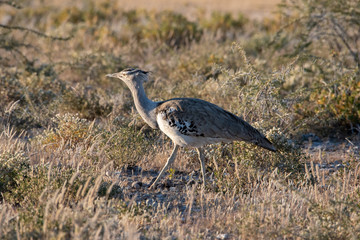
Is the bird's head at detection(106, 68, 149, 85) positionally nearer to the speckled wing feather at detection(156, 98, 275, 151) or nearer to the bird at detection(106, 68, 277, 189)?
the bird at detection(106, 68, 277, 189)

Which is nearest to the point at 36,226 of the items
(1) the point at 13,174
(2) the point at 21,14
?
(1) the point at 13,174

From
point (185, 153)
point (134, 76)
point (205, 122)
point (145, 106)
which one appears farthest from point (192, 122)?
point (185, 153)

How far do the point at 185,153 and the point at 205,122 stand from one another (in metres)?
1.08

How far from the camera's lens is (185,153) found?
5652mm

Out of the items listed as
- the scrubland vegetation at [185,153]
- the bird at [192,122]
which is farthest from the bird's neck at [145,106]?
the scrubland vegetation at [185,153]

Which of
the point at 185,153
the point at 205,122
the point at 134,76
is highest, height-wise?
the point at 134,76

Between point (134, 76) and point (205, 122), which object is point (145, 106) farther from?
point (205, 122)

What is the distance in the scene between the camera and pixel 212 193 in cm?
462

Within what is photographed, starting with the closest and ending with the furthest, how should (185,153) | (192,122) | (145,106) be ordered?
(192,122), (145,106), (185,153)

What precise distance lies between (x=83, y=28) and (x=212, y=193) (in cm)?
866

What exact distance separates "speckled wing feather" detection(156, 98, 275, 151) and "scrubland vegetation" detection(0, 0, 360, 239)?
1.02ft

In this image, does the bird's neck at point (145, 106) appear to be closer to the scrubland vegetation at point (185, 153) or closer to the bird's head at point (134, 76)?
the bird's head at point (134, 76)

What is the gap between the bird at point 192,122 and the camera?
4.61 m

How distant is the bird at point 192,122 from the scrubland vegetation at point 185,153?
30 centimetres
